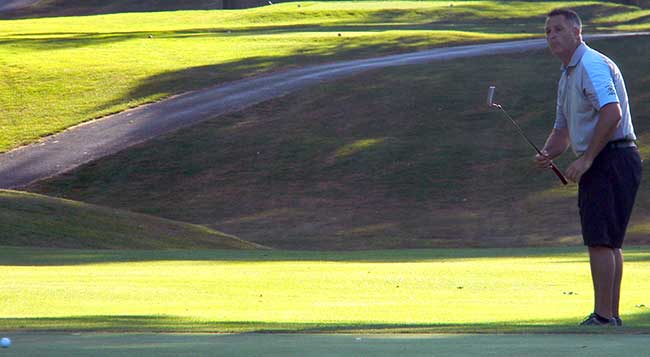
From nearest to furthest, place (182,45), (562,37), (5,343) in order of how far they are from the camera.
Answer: (5,343) < (562,37) < (182,45)

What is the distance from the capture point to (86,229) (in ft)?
71.8

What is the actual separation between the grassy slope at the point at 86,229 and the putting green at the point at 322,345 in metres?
13.1

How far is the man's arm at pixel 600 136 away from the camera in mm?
8766

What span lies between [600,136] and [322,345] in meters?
2.42

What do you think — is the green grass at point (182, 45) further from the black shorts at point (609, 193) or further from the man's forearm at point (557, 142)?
the black shorts at point (609, 193)

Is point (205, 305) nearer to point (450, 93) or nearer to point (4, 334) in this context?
point (4, 334)

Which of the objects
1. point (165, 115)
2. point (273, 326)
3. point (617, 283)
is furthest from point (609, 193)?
point (165, 115)

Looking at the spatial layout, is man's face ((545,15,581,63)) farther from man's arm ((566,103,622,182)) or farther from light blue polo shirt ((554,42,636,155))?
man's arm ((566,103,622,182))

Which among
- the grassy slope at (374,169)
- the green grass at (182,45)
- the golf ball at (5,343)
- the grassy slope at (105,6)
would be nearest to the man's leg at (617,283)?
the golf ball at (5,343)

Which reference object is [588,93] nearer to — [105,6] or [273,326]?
[273,326]

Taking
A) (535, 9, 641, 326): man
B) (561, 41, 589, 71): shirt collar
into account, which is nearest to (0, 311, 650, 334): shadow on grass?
(535, 9, 641, 326): man

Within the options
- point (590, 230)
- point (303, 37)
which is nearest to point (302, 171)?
point (303, 37)

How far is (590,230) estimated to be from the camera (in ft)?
29.5

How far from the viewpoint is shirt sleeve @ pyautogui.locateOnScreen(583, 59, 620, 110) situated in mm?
8789
